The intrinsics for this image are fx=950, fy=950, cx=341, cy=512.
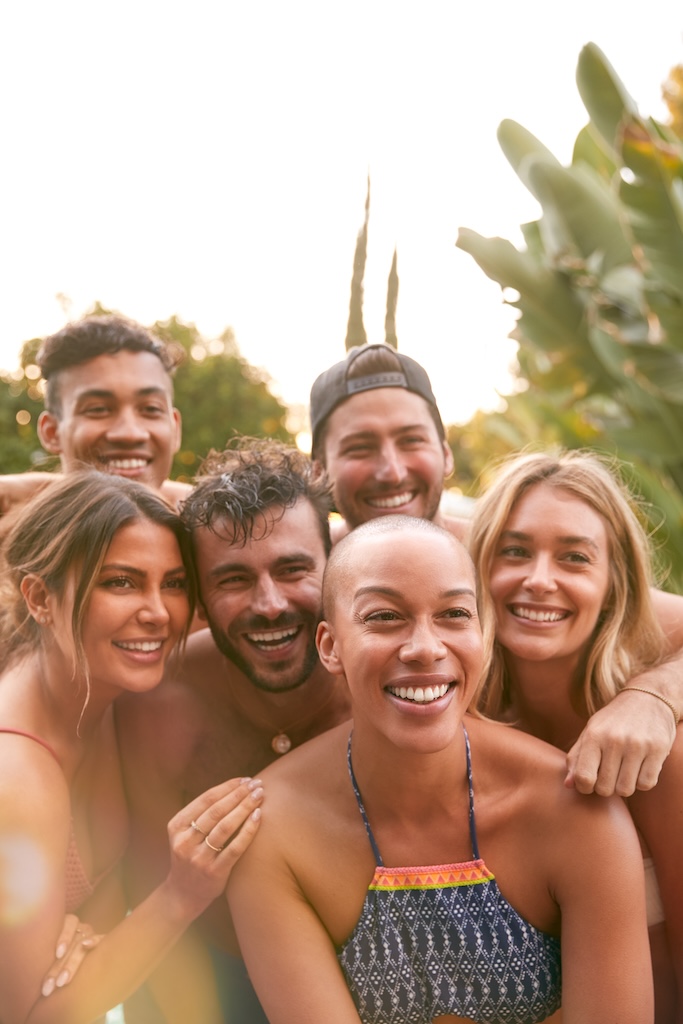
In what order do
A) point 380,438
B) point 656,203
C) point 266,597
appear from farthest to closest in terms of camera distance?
point 656,203, point 380,438, point 266,597

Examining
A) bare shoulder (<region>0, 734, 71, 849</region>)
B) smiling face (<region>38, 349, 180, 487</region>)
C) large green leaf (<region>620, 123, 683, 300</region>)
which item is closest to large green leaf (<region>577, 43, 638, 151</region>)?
large green leaf (<region>620, 123, 683, 300</region>)

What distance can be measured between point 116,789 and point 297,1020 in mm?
1445

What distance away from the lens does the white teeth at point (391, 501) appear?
4461mm

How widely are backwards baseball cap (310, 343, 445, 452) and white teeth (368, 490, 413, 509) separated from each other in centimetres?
53

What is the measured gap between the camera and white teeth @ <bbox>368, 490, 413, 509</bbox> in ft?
14.6

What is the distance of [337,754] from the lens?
304cm

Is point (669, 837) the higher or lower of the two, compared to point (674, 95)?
lower

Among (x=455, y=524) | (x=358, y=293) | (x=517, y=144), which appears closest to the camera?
(x=455, y=524)

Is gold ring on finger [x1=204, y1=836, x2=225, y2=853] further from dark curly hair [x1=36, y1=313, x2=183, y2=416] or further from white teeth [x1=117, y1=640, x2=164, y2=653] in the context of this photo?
dark curly hair [x1=36, y1=313, x2=183, y2=416]

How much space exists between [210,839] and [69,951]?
65 cm

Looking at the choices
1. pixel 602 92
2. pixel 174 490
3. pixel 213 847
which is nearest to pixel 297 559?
pixel 213 847

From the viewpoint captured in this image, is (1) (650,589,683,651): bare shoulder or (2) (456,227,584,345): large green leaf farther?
(2) (456,227,584,345): large green leaf

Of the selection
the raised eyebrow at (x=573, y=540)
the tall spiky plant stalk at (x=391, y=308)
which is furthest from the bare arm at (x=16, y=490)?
the tall spiky plant stalk at (x=391, y=308)

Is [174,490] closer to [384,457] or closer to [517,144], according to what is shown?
[384,457]
